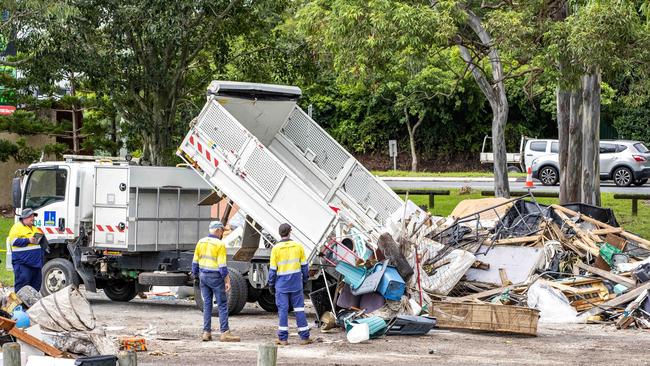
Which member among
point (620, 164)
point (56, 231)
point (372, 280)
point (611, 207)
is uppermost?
point (620, 164)

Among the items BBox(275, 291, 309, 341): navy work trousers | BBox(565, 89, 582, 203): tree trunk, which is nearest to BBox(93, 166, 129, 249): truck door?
BBox(275, 291, 309, 341): navy work trousers

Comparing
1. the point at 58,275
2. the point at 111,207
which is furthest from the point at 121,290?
the point at 111,207

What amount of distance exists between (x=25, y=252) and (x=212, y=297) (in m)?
3.46

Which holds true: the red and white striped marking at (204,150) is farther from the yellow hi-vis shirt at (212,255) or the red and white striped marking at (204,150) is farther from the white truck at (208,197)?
the yellow hi-vis shirt at (212,255)

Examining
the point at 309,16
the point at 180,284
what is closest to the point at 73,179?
the point at 180,284

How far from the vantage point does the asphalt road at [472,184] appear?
120ft

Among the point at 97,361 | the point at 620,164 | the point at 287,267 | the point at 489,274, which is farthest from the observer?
the point at 620,164

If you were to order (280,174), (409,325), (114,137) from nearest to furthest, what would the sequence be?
(409,325), (280,174), (114,137)

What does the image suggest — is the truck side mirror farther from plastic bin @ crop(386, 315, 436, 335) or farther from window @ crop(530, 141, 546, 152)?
window @ crop(530, 141, 546, 152)

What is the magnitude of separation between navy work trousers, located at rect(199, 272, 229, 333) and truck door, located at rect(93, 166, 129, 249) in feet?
12.3

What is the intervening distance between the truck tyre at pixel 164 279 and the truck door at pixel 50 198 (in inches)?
59.5

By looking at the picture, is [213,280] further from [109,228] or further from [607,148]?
[607,148]

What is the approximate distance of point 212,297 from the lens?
13.8m

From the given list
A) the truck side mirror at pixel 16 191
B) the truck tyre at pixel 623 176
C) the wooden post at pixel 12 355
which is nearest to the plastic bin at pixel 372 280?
the truck side mirror at pixel 16 191
